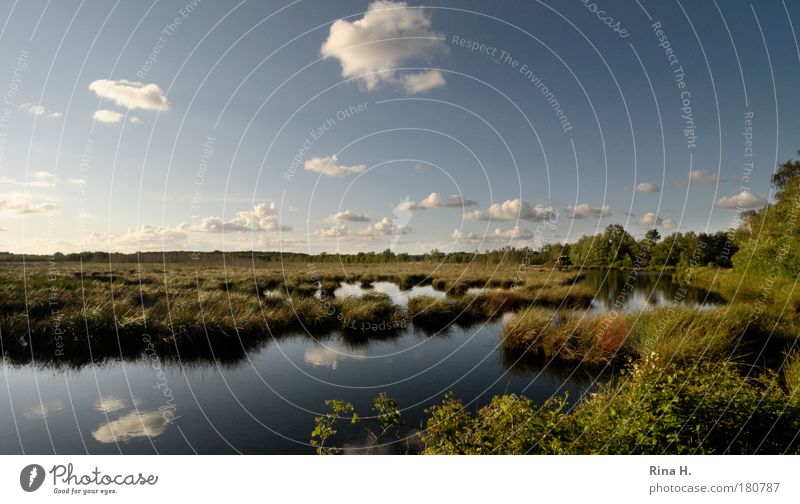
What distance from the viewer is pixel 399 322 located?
18719mm

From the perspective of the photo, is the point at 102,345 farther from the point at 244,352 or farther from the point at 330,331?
the point at 330,331

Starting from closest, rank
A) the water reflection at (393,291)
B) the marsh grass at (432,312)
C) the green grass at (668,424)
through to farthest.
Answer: the green grass at (668,424)
the marsh grass at (432,312)
the water reflection at (393,291)

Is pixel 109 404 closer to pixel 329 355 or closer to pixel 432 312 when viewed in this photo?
pixel 329 355

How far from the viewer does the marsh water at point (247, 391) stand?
8273 mm

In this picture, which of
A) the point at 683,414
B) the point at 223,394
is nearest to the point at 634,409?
the point at 683,414

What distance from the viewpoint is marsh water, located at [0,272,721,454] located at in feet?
27.1

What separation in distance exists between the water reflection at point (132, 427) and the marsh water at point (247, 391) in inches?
0.8

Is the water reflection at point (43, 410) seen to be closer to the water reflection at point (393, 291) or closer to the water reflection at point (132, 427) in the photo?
the water reflection at point (132, 427)

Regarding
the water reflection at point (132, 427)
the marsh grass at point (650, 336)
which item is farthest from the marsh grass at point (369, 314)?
the water reflection at point (132, 427)

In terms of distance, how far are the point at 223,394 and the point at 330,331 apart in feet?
22.0
